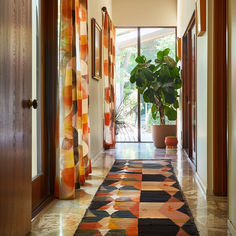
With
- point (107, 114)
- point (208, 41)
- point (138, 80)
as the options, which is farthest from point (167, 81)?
point (208, 41)

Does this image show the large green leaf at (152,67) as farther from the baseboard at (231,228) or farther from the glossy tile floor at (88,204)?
the baseboard at (231,228)

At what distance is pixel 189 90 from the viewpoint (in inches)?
240

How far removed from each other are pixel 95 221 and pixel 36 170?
2.55ft

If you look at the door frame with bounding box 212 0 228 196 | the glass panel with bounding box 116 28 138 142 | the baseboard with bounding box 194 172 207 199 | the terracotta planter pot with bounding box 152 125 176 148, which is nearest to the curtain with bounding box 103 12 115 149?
the terracotta planter pot with bounding box 152 125 176 148

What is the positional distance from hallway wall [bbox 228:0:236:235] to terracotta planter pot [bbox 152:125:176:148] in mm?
4731

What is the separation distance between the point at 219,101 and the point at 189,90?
9.21 feet

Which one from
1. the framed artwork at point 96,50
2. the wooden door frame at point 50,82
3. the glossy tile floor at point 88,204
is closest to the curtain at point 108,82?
the framed artwork at point 96,50

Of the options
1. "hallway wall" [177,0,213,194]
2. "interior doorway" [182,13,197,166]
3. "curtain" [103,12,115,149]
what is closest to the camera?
"hallway wall" [177,0,213,194]

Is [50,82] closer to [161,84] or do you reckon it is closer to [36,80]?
[36,80]

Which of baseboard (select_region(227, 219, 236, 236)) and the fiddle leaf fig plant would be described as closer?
baseboard (select_region(227, 219, 236, 236))

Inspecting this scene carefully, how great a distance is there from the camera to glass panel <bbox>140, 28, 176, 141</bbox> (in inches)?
328

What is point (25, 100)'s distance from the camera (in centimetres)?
230

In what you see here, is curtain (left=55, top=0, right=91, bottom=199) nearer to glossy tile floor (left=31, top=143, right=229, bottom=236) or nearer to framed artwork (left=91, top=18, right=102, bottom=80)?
glossy tile floor (left=31, top=143, right=229, bottom=236)

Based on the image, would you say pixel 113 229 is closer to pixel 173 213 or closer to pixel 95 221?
pixel 95 221
